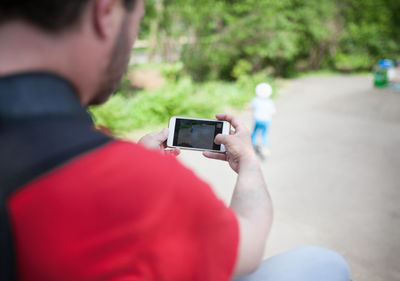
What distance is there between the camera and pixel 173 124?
1894mm

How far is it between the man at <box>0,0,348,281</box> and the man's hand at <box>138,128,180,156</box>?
779 mm

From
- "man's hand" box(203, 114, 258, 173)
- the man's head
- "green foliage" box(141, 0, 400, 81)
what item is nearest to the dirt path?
"man's hand" box(203, 114, 258, 173)

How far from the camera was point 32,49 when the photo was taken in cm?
71

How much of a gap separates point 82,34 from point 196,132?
1.21 metres

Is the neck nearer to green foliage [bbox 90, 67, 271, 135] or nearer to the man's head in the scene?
the man's head

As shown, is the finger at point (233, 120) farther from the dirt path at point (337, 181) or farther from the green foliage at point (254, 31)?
the green foliage at point (254, 31)

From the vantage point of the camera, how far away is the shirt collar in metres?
0.65

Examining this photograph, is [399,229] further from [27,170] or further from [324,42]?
[324,42]

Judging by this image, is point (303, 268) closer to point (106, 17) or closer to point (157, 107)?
point (106, 17)

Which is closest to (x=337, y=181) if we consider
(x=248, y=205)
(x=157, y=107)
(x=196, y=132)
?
(x=196, y=132)

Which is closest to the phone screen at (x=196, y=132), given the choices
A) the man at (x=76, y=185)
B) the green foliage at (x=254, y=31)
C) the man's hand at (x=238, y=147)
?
the man's hand at (x=238, y=147)

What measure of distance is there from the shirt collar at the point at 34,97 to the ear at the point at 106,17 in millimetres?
138

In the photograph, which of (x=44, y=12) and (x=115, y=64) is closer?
(x=44, y=12)

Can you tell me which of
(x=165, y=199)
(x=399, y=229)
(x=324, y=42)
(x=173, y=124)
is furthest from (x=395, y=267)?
(x=324, y=42)
